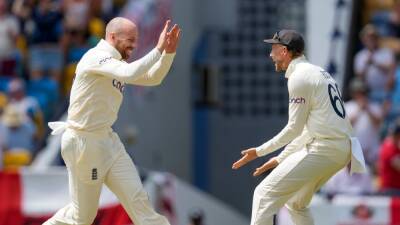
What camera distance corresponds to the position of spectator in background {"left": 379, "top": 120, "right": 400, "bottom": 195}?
52.9 feet

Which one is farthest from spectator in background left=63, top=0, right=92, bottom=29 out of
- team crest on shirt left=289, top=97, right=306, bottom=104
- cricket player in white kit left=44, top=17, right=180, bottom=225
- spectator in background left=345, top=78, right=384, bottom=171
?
team crest on shirt left=289, top=97, right=306, bottom=104

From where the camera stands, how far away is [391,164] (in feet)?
53.1

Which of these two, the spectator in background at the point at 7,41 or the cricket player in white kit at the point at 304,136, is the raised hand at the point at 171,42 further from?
the spectator in background at the point at 7,41

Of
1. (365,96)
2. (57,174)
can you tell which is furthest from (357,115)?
(57,174)

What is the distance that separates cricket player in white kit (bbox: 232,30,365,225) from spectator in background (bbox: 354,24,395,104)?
6.82 m

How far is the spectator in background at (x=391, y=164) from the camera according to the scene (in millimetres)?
16109

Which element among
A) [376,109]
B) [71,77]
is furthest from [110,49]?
[71,77]

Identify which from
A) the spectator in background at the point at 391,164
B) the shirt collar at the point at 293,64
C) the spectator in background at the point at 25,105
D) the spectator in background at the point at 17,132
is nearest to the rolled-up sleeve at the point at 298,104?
the shirt collar at the point at 293,64

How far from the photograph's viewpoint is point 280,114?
23.5 metres

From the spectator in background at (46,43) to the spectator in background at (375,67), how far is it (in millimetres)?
3945

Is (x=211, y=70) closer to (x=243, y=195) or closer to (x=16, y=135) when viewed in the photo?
(x=243, y=195)

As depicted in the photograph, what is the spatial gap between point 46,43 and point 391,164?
5.51m

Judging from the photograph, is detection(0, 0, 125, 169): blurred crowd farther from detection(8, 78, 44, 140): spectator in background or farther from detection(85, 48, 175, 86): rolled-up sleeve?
detection(85, 48, 175, 86): rolled-up sleeve

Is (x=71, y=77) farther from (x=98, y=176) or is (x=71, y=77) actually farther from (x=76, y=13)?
(x=98, y=176)
